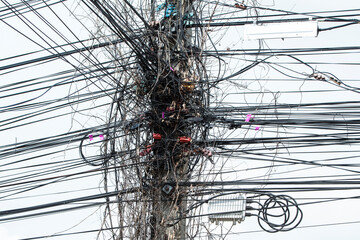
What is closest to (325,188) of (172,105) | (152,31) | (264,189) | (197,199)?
(264,189)

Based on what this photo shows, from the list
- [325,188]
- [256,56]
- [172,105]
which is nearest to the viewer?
[325,188]

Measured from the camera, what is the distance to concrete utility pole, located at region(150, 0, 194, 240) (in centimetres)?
682

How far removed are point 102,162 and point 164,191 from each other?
0.92m

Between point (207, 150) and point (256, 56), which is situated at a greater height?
point (256, 56)

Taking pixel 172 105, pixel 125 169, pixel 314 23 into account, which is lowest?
pixel 125 169

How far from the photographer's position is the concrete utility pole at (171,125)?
22.4 feet

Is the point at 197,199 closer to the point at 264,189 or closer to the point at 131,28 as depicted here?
the point at 264,189

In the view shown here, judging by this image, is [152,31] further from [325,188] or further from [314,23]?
[325,188]

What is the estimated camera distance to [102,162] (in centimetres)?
742

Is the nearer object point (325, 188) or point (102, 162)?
point (325, 188)

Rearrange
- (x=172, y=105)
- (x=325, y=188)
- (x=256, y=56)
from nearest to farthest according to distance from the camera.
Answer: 1. (x=325, y=188)
2. (x=172, y=105)
3. (x=256, y=56)

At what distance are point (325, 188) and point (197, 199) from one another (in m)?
1.28

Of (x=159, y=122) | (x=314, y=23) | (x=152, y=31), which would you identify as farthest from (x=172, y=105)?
(x=314, y=23)

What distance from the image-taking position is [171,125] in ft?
23.6
